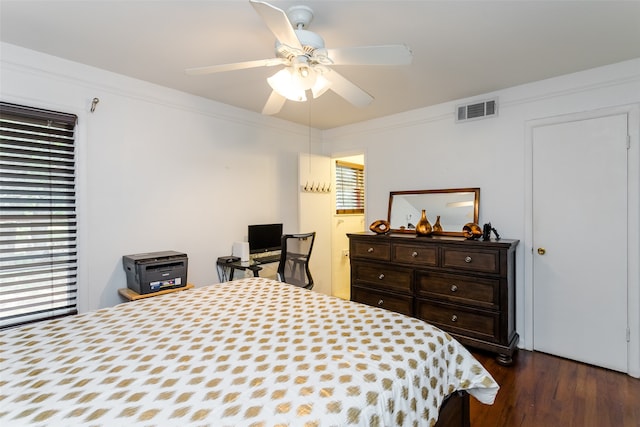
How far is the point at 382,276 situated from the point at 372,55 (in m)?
2.38

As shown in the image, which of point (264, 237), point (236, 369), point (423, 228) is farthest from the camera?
point (264, 237)

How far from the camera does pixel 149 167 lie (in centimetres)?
295

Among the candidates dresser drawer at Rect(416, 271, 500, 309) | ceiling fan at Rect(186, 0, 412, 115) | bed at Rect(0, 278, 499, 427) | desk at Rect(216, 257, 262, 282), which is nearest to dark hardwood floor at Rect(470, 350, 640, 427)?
dresser drawer at Rect(416, 271, 500, 309)

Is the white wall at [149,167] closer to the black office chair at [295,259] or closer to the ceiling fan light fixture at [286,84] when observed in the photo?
the black office chair at [295,259]

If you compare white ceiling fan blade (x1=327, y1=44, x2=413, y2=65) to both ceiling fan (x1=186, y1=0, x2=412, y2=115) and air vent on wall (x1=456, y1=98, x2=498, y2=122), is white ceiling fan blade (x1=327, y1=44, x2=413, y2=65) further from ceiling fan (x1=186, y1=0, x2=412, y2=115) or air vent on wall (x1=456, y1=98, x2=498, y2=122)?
air vent on wall (x1=456, y1=98, x2=498, y2=122)

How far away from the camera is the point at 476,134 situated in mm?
3314

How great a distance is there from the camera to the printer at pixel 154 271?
257 centimetres

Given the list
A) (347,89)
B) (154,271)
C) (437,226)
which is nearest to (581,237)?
(437,226)

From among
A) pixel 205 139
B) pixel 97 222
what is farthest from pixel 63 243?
pixel 205 139

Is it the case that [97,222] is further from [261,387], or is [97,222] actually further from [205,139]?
[261,387]

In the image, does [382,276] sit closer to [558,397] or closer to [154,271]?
[558,397]

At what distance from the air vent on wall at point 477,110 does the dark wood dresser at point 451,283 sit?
1.30 metres

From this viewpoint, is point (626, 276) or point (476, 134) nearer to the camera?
point (626, 276)

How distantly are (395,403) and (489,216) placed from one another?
268 cm
